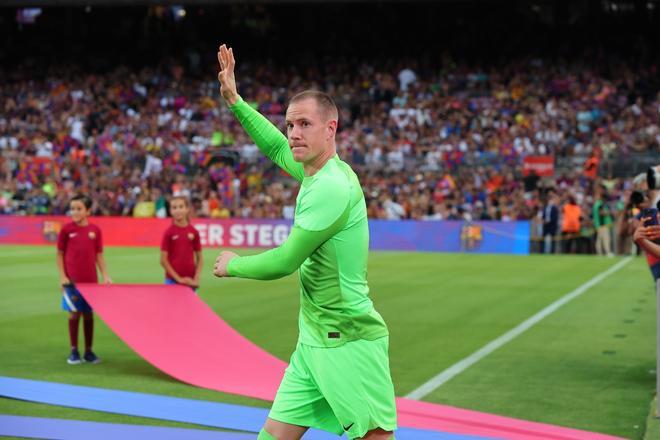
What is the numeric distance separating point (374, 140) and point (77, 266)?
27.8 meters

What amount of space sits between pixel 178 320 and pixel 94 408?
230 centimetres

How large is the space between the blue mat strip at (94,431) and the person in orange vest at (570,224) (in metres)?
24.3

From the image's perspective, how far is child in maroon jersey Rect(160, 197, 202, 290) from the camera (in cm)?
1163

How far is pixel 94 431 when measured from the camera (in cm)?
785

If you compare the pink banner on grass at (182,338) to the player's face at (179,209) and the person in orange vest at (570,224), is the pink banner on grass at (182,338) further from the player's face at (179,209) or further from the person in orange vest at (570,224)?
the person in orange vest at (570,224)

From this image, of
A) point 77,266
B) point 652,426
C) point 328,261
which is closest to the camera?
point 328,261

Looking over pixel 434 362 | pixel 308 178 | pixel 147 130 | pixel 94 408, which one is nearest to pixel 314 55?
pixel 147 130

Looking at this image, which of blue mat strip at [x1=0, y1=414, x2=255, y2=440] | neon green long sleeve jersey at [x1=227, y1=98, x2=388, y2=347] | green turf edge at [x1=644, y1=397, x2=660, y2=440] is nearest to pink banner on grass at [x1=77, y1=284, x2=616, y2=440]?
blue mat strip at [x1=0, y1=414, x2=255, y2=440]

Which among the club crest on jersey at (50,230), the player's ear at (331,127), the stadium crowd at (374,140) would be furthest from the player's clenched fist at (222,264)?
the club crest on jersey at (50,230)

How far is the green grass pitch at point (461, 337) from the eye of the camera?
9.52 meters

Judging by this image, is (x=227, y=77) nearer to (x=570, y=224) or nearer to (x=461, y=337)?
(x=461, y=337)

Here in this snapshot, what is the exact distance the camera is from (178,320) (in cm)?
1101

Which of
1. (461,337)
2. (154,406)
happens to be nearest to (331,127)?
(154,406)

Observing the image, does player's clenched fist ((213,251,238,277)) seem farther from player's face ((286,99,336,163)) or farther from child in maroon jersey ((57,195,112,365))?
child in maroon jersey ((57,195,112,365))
